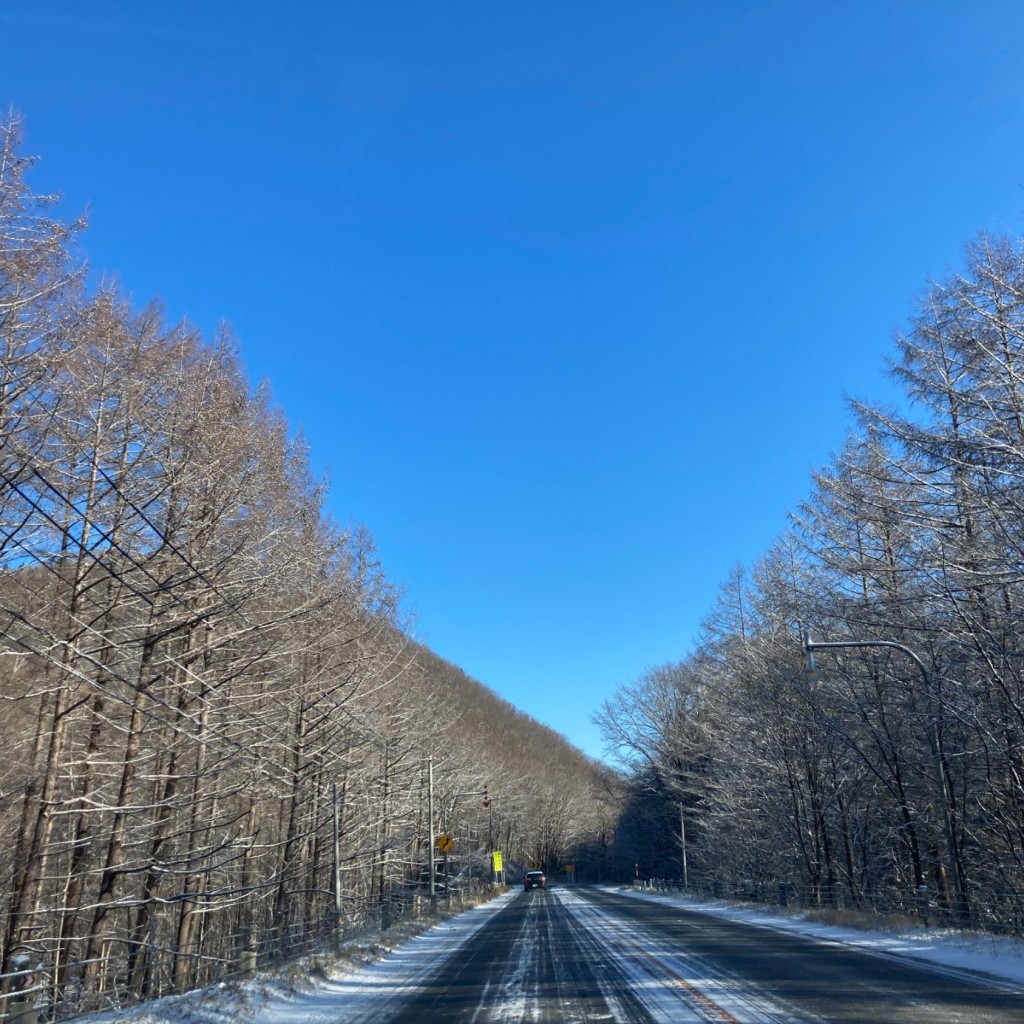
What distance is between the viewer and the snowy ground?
10.1 m

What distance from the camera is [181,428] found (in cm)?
1420

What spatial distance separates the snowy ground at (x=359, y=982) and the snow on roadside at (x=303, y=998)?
12 mm

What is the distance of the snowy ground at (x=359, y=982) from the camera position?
33.0ft

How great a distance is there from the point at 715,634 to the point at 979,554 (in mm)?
25188

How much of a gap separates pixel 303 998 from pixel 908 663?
60.8 feet

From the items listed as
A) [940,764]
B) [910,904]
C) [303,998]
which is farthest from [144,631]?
Answer: [910,904]

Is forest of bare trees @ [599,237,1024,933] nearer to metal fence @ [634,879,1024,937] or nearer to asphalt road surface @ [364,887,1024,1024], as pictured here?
metal fence @ [634,879,1024,937]

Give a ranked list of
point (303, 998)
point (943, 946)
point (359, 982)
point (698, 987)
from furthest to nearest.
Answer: point (943, 946), point (359, 982), point (303, 998), point (698, 987)

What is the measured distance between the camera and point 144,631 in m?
14.8

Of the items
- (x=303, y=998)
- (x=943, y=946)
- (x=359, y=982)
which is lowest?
(x=359, y=982)

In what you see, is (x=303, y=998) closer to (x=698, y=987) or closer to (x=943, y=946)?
(x=698, y=987)

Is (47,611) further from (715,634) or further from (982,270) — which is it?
(715,634)

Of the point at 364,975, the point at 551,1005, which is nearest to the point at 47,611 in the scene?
the point at 364,975

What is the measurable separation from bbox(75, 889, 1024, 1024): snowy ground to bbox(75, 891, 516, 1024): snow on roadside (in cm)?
1
